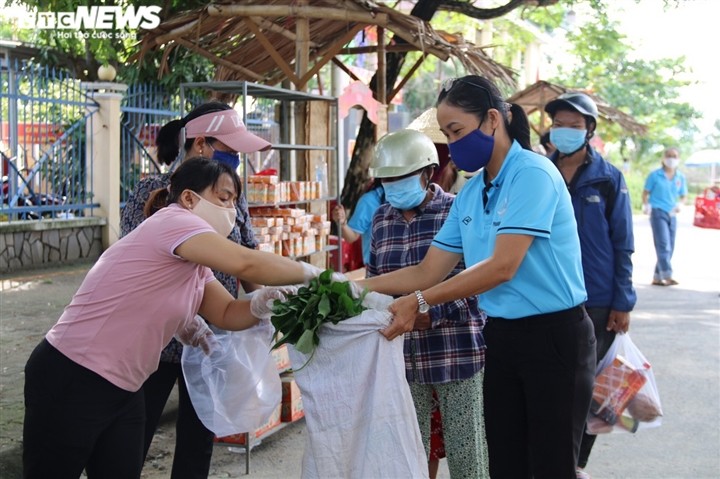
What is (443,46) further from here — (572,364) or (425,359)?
(572,364)

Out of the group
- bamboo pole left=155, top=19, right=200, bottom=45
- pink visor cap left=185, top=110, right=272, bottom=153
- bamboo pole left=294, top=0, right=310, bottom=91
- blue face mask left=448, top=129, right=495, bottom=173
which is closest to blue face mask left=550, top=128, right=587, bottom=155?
blue face mask left=448, top=129, right=495, bottom=173

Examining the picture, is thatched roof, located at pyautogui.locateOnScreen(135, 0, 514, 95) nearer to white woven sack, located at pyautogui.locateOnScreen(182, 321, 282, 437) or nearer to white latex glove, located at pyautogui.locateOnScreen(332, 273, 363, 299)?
white woven sack, located at pyautogui.locateOnScreen(182, 321, 282, 437)

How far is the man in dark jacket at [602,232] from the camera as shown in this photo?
461cm

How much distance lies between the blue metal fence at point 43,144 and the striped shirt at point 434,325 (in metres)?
8.01

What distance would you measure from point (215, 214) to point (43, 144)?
914cm

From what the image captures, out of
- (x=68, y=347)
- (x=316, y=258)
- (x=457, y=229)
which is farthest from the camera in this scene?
(x=316, y=258)

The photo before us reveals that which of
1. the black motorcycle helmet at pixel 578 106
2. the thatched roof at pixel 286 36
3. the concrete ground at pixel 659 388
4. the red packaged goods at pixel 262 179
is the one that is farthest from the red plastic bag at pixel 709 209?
the black motorcycle helmet at pixel 578 106

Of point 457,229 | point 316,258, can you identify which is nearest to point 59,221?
point 316,258

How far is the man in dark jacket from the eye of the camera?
4613 mm

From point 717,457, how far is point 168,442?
3.44 metres

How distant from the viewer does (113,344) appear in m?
2.93

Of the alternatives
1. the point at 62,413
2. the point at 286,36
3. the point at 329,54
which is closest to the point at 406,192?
the point at 62,413

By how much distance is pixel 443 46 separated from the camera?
26.8 feet

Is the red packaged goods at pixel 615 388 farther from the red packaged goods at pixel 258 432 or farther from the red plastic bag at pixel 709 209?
the red plastic bag at pixel 709 209
